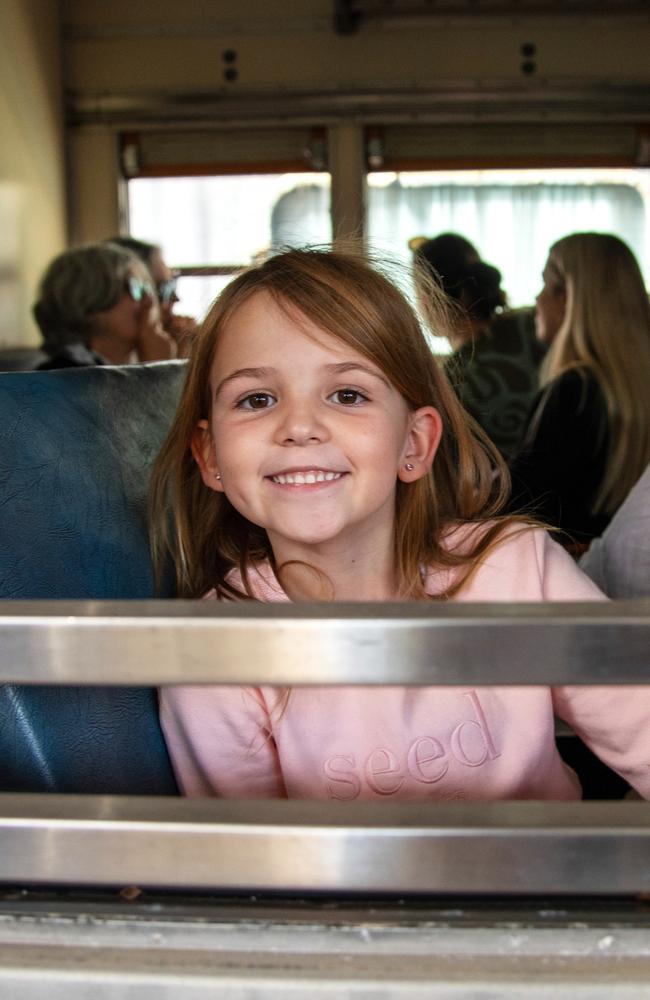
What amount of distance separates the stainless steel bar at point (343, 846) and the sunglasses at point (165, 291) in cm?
360

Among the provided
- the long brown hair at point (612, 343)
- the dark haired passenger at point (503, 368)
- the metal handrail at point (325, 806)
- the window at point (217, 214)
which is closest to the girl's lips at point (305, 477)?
the metal handrail at point (325, 806)

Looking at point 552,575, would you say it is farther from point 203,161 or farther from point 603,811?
point 203,161

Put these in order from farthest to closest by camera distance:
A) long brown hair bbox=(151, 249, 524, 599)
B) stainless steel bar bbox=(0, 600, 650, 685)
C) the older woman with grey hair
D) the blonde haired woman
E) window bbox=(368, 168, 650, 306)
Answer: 1. window bbox=(368, 168, 650, 306)
2. the older woman with grey hair
3. the blonde haired woman
4. long brown hair bbox=(151, 249, 524, 599)
5. stainless steel bar bbox=(0, 600, 650, 685)

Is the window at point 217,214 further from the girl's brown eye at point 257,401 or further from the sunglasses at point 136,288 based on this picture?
the girl's brown eye at point 257,401

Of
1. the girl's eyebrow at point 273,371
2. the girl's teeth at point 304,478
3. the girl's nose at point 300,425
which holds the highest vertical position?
Result: the girl's eyebrow at point 273,371

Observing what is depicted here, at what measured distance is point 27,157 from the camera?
238 inches

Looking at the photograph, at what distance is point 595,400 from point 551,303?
14.4 inches

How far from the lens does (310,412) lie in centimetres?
105

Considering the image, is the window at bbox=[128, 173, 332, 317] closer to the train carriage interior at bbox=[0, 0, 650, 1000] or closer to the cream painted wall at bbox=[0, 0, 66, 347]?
A: the cream painted wall at bbox=[0, 0, 66, 347]

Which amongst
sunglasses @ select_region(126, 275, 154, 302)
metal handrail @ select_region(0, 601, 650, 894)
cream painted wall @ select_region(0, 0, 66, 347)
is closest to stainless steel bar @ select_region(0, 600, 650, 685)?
metal handrail @ select_region(0, 601, 650, 894)

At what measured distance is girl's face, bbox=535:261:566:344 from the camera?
2.91m

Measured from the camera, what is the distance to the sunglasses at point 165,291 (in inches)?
162

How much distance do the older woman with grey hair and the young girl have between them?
221cm

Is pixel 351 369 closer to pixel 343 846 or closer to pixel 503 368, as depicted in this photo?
pixel 343 846
